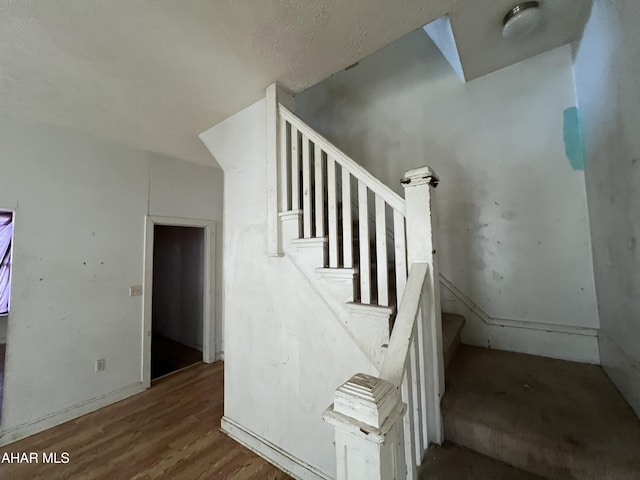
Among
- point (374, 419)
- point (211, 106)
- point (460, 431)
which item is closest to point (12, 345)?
point (211, 106)

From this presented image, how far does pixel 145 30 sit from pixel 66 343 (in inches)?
109

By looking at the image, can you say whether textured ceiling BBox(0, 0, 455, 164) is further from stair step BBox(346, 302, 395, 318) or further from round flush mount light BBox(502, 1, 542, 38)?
stair step BBox(346, 302, 395, 318)

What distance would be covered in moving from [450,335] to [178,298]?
443 cm

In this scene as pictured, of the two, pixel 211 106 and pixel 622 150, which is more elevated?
pixel 211 106

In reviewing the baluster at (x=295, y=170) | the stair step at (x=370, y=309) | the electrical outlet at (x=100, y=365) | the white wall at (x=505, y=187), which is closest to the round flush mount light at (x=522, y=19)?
the white wall at (x=505, y=187)

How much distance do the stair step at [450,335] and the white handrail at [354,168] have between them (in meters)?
0.96

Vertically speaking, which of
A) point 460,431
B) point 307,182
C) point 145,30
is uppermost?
point 145,30

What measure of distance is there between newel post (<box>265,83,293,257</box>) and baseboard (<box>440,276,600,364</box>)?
153cm

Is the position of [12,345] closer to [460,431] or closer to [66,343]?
[66,343]

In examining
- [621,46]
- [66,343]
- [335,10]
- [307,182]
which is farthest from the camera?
[66,343]

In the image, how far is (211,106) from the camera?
2137 millimetres

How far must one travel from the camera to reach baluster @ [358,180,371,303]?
144cm

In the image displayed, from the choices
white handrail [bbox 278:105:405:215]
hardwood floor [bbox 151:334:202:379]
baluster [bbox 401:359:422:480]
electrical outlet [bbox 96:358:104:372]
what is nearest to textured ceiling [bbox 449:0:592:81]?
white handrail [bbox 278:105:405:215]

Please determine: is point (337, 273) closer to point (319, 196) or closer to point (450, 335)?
point (319, 196)
